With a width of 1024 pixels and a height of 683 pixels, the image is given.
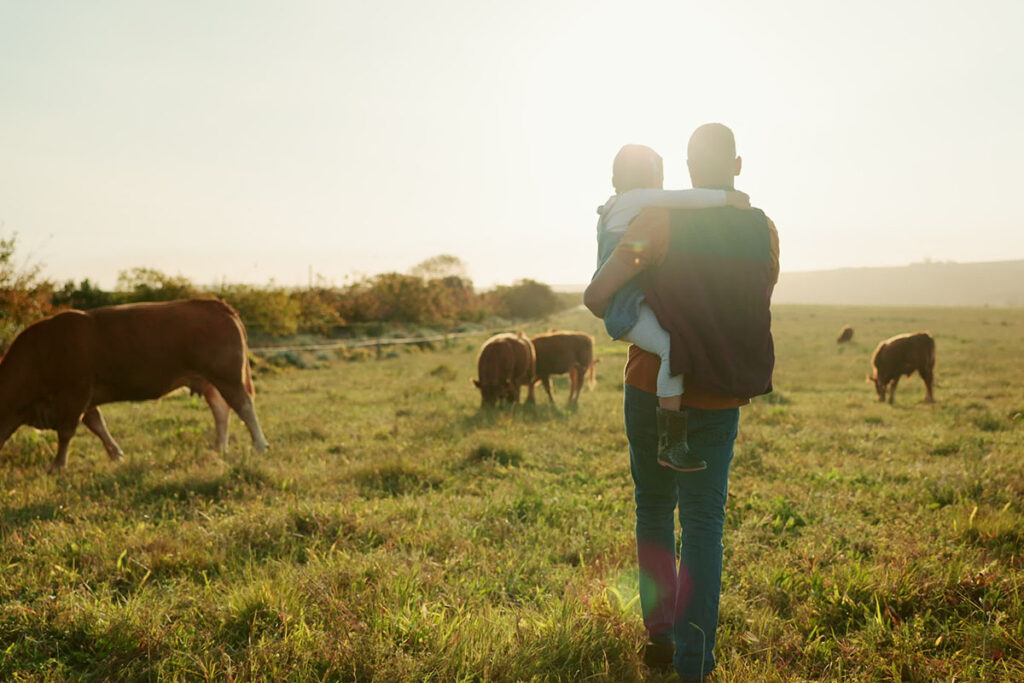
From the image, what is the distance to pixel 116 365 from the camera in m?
6.52

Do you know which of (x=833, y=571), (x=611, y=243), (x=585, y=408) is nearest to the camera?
(x=611, y=243)

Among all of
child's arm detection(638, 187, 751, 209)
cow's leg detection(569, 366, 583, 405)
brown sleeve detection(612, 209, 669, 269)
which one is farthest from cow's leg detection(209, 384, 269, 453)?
cow's leg detection(569, 366, 583, 405)

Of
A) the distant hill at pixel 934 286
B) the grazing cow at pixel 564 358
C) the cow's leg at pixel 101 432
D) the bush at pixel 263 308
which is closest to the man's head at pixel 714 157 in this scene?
the cow's leg at pixel 101 432

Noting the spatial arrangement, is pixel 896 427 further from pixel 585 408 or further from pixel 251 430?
pixel 251 430

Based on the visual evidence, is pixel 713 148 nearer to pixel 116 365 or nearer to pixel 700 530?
pixel 700 530

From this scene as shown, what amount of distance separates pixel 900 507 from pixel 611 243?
13.5 ft

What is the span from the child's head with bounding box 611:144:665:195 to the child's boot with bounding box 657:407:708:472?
99cm

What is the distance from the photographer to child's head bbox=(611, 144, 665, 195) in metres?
2.54

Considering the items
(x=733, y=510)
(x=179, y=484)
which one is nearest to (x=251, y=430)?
(x=179, y=484)

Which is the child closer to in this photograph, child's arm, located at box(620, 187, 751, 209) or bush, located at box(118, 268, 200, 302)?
child's arm, located at box(620, 187, 751, 209)

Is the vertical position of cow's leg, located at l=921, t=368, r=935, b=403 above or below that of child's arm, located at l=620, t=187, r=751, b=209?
below

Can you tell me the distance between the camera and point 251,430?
7164 millimetres

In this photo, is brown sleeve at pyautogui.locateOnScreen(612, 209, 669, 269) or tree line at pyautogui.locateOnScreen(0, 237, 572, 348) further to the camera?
tree line at pyautogui.locateOnScreen(0, 237, 572, 348)

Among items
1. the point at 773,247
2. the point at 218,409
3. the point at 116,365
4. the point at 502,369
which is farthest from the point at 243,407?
the point at 773,247
